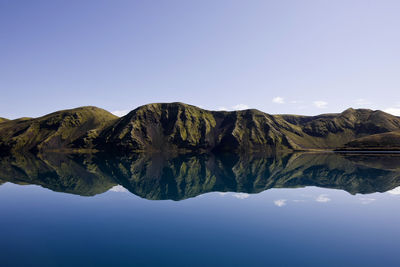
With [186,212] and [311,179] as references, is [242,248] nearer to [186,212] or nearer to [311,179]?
[186,212]

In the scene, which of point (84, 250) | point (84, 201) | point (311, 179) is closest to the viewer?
point (84, 250)

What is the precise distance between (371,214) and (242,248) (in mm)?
25130

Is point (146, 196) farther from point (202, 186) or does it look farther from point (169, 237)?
point (169, 237)

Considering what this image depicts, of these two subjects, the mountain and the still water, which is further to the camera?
the mountain

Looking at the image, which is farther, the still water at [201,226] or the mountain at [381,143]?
the mountain at [381,143]

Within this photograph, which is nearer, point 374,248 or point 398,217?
point 374,248

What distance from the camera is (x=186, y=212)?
3347cm

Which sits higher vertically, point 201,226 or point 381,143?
point 381,143

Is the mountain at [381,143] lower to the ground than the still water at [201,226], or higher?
higher

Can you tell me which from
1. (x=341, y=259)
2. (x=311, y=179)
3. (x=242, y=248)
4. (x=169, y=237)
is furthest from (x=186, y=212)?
(x=311, y=179)

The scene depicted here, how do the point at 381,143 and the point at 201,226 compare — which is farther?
the point at 381,143

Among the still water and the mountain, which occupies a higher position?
the mountain

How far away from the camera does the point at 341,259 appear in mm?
18734

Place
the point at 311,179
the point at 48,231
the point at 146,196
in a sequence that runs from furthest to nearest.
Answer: the point at 311,179 → the point at 146,196 → the point at 48,231
